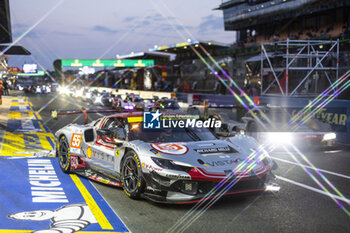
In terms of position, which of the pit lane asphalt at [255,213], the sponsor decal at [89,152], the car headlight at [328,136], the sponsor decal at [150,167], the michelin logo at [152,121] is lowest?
the pit lane asphalt at [255,213]

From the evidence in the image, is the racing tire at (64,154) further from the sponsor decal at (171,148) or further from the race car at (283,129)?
the race car at (283,129)

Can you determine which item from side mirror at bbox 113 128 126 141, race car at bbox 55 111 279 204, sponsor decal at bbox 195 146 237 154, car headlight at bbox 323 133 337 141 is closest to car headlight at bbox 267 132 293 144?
car headlight at bbox 323 133 337 141

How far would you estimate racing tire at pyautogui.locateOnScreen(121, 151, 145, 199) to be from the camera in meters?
5.42

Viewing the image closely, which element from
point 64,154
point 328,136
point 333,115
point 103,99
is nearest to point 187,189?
point 64,154

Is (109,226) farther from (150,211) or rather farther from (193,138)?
(193,138)

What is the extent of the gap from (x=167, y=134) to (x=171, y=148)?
26.1 inches

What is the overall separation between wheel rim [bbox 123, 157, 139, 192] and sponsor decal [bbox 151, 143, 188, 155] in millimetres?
411

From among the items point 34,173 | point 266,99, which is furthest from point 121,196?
point 266,99

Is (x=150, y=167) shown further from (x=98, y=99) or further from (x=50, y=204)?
(x=98, y=99)

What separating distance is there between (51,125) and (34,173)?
9.98 m

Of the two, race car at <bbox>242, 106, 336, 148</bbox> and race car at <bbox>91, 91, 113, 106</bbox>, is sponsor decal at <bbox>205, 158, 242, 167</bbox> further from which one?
race car at <bbox>91, 91, 113, 106</bbox>

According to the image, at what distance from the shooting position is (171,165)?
17.0 feet

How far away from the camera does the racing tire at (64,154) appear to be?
24.5 ft

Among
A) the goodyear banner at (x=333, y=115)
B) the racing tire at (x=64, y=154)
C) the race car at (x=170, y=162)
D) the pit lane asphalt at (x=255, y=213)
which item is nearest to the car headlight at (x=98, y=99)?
the goodyear banner at (x=333, y=115)
